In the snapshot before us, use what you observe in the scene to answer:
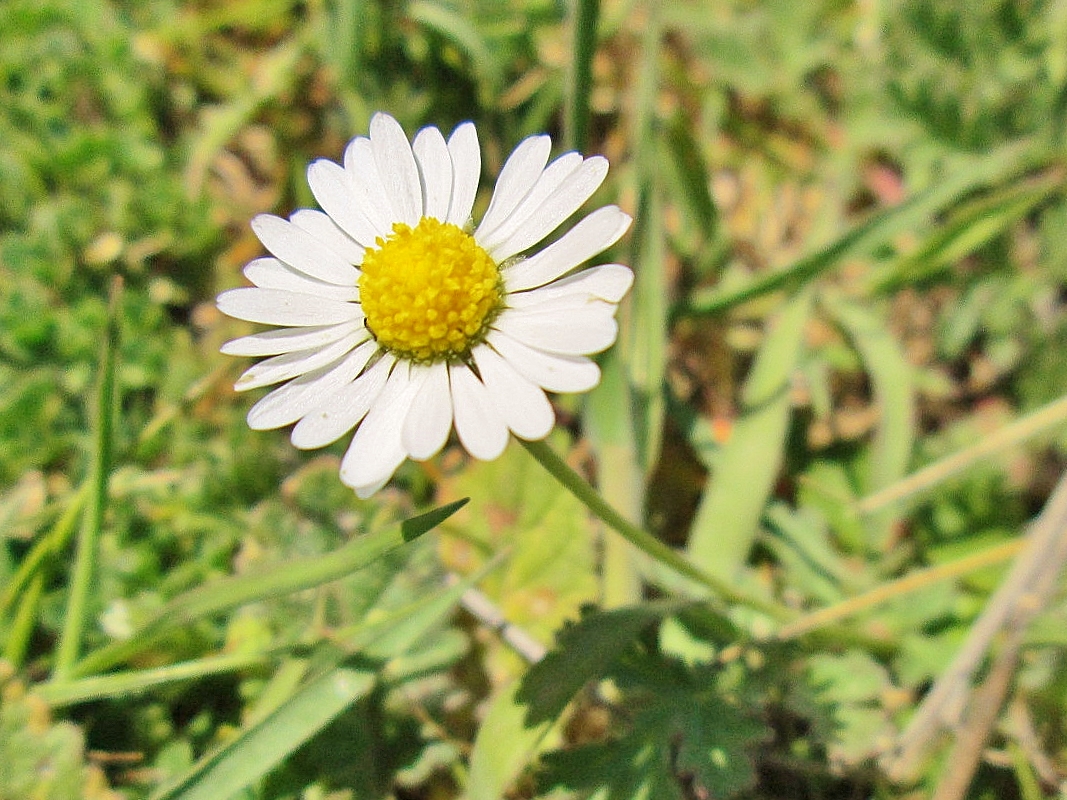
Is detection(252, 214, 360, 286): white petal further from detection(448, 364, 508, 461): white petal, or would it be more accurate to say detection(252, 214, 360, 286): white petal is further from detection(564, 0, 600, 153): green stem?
detection(564, 0, 600, 153): green stem

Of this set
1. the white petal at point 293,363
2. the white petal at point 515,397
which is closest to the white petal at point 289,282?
the white petal at point 293,363

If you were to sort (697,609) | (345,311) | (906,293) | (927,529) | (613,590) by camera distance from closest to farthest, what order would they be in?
(345,311)
(697,609)
(613,590)
(927,529)
(906,293)

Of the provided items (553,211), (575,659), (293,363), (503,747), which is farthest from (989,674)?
(293,363)

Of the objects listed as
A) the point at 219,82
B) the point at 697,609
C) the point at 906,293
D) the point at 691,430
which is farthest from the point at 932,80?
the point at 219,82

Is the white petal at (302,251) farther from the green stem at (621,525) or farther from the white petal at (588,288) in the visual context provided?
the green stem at (621,525)

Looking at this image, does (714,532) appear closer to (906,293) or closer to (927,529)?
(927,529)

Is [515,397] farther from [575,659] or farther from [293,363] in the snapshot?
[575,659]
